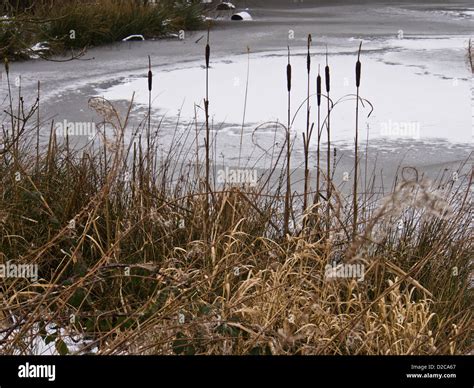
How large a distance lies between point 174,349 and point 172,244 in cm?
82

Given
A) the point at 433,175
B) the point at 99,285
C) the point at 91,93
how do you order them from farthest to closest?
the point at 91,93
the point at 433,175
the point at 99,285

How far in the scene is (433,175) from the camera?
4762mm

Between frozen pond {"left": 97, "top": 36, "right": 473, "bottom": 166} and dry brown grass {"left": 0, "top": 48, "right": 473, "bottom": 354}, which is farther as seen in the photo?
frozen pond {"left": 97, "top": 36, "right": 473, "bottom": 166}

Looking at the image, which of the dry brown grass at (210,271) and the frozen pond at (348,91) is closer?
the dry brown grass at (210,271)

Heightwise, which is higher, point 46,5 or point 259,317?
point 46,5

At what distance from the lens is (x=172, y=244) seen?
351cm

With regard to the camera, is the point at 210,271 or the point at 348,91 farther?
the point at 348,91

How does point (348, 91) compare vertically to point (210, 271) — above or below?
above

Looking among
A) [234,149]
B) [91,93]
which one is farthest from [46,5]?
[234,149]

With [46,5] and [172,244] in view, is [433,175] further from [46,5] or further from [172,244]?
[46,5]

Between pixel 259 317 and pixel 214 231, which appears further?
pixel 214 231

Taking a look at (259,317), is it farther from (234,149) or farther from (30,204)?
(234,149)
